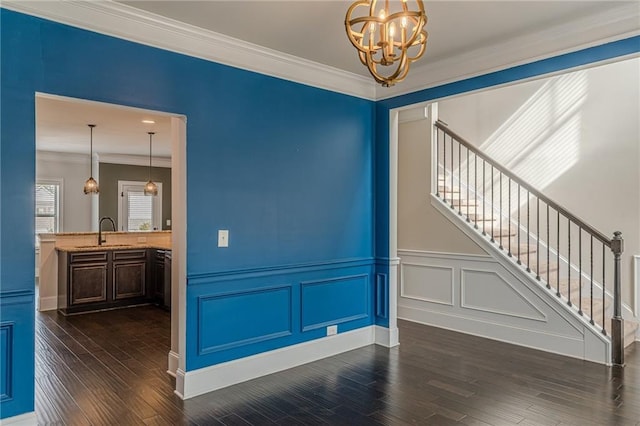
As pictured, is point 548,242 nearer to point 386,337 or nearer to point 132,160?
point 386,337

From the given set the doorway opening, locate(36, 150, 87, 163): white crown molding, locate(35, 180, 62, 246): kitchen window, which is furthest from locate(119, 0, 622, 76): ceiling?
locate(35, 180, 62, 246): kitchen window

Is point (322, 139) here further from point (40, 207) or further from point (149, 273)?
point (40, 207)

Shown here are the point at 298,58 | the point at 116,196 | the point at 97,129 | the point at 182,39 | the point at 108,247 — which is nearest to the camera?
the point at 182,39

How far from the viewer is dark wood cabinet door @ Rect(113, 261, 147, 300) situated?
21.6ft

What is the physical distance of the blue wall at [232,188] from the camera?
2658 mm

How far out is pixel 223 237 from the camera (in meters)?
3.57

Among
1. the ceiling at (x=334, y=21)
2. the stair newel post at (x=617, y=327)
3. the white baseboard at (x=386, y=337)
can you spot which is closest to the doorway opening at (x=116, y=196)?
the ceiling at (x=334, y=21)

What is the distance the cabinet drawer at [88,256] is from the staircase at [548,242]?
4962mm

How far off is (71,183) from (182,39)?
26.6ft

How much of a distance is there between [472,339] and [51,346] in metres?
4.64

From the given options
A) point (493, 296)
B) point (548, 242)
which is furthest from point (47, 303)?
point (548, 242)

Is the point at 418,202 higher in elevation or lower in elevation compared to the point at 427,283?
higher

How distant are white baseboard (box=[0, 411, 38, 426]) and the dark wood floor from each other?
0.29m

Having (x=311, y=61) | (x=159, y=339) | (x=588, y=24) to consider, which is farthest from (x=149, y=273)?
(x=588, y=24)
